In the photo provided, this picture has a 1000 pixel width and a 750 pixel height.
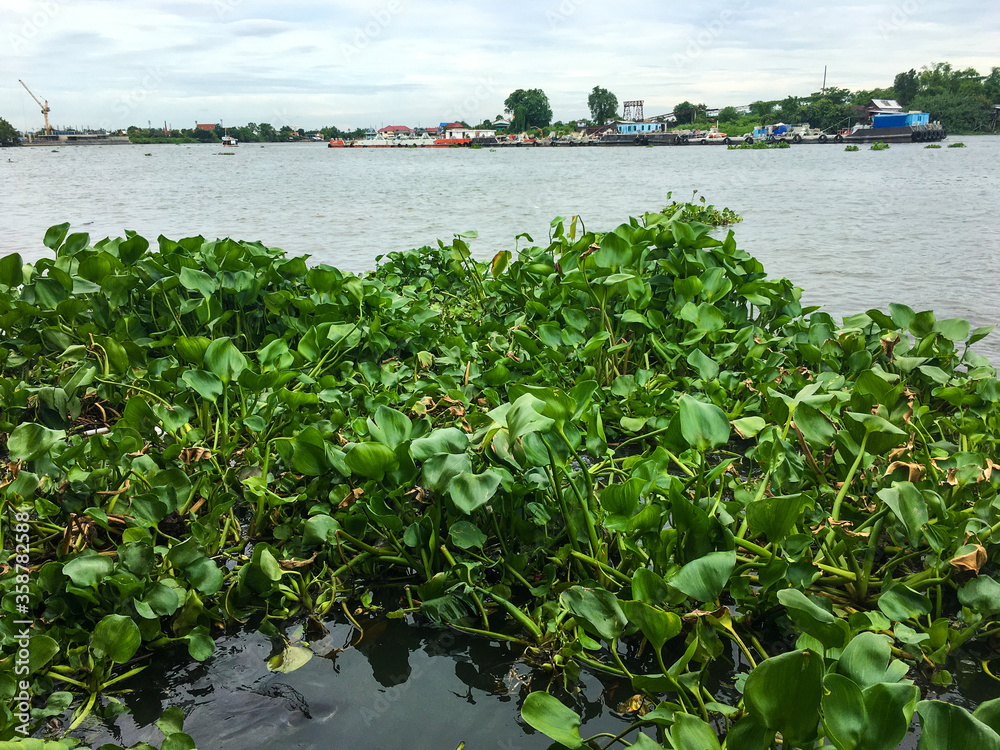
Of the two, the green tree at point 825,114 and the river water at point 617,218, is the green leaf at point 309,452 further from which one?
the green tree at point 825,114

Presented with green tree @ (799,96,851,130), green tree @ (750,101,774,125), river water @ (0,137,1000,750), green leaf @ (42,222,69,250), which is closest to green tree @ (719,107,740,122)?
green tree @ (750,101,774,125)

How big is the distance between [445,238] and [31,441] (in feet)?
27.0

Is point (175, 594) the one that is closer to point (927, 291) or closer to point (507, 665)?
point (507, 665)

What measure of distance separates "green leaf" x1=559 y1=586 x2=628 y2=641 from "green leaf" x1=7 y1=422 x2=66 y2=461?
4.47ft

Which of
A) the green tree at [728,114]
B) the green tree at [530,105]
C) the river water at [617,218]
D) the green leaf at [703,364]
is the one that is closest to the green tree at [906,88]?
the green tree at [728,114]

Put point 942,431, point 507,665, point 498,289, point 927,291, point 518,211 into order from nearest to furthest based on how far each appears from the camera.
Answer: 1. point 507,665
2. point 942,431
3. point 498,289
4. point 927,291
5. point 518,211

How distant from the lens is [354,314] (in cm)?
332

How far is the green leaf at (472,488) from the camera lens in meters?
1.48

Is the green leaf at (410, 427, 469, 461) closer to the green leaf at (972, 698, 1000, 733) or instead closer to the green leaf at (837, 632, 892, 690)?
the green leaf at (837, 632, 892, 690)

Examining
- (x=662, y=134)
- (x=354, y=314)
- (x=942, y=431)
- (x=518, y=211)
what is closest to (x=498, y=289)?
(x=354, y=314)

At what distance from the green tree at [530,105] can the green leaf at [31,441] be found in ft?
294

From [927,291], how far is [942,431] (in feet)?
15.3

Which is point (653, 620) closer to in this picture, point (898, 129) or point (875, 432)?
point (875, 432)

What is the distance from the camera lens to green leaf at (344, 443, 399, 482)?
5.24 feet
